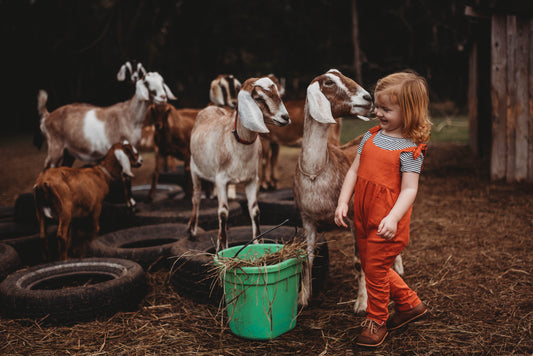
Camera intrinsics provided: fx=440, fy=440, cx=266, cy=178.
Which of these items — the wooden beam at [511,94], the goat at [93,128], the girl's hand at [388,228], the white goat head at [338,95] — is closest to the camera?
the girl's hand at [388,228]

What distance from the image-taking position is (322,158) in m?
3.17

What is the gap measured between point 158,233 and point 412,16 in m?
19.7

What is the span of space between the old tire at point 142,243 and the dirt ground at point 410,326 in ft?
0.58

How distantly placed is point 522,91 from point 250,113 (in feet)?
17.3

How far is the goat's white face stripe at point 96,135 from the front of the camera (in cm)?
551

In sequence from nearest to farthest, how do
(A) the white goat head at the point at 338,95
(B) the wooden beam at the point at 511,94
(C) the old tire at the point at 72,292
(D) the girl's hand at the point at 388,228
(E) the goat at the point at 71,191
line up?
1. (D) the girl's hand at the point at 388,228
2. (A) the white goat head at the point at 338,95
3. (C) the old tire at the point at 72,292
4. (E) the goat at the point at 71,191
5. (B) the wooden beam at the point at 511,94

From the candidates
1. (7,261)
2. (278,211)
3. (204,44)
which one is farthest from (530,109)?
(204,44)

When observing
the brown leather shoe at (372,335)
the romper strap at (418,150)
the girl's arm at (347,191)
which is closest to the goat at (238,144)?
the girl's arm at (347,191)

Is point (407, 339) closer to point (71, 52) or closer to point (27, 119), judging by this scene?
point (71, 52)

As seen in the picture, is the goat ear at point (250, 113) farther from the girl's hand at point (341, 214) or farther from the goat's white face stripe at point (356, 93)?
the girl's hand at point (341, 214)

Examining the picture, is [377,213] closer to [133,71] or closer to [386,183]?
[386,183]

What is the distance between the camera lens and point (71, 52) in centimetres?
1048

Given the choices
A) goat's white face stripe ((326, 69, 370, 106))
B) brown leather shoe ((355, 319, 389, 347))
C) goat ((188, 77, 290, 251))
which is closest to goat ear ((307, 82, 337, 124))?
goat's white face stripe ((326, 69, 370, 106))

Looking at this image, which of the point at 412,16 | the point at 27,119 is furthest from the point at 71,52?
the point at 412,16
